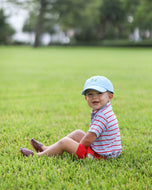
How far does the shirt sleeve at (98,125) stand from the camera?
8.27 ft

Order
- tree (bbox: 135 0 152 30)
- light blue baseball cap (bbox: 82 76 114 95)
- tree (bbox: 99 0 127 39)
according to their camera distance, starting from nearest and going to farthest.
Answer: light blue baseball cap (bbox: 82 76 114 95) → tree (bbox: 135 0 152 30) → tree (bbox: 99 0 127 39)

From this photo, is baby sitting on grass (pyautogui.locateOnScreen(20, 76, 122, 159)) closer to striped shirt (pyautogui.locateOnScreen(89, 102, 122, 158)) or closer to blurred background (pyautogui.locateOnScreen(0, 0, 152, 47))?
striped shirt (pyautogui.locateOnScreen(89, 102, 122, 158))

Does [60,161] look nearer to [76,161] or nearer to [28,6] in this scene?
[76,161]

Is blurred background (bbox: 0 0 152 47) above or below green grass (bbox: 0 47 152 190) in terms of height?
above

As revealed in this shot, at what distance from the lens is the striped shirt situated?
2557mm

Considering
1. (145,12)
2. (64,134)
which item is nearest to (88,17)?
(145,12)

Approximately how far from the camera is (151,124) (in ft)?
13.0

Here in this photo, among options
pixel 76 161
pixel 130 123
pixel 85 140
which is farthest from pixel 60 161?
pixel 130 123

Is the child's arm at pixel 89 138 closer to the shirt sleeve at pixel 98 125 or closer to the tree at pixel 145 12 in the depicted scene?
the shirt sleeve at pixel 98 125

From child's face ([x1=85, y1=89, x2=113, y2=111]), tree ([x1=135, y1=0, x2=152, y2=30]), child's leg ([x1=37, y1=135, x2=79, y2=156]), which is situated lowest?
child's leg ([x1=37, y1=135, x2=79, y2=156])

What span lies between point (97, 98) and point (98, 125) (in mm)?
263

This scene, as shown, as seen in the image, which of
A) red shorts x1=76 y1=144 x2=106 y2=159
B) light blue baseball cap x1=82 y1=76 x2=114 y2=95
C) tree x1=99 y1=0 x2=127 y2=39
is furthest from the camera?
tree x1=99 y1=0 x2=127 y2=39

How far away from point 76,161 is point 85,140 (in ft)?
0.74

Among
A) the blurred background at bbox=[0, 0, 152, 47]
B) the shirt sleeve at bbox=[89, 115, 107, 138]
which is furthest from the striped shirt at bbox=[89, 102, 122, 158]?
the blurred background at bbox=[0, 0, 152, 47]
